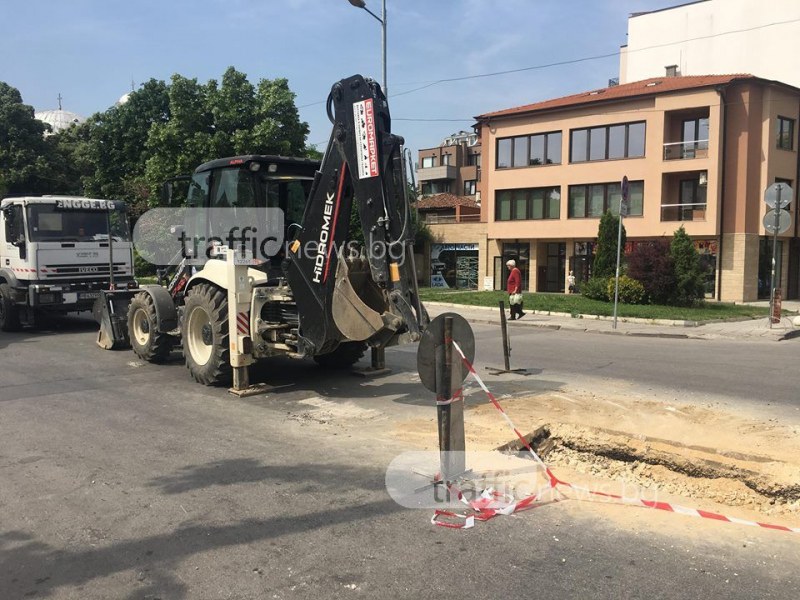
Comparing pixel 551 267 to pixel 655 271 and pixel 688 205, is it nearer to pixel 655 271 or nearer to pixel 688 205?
pixel 688 205

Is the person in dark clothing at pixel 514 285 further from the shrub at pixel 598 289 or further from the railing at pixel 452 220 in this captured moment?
the railing at pixel 452 220

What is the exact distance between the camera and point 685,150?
2997cm

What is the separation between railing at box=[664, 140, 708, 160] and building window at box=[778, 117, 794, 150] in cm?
356

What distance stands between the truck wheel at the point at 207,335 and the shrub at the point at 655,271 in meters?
17.5

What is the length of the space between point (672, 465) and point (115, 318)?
33.0 feet

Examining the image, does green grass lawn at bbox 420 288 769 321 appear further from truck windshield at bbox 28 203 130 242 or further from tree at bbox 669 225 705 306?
truck windshield at bbox 28 203 130 242

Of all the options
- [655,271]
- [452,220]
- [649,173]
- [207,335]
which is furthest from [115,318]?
[452,220]

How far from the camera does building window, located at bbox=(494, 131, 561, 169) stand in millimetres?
33844

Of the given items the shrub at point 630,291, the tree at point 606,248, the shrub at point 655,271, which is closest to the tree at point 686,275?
the shrub at point 655,271

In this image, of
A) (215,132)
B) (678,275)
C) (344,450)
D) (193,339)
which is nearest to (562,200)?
(678,275)

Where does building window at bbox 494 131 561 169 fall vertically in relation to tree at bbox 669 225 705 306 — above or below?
above

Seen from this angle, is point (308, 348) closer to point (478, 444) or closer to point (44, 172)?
point (478, 444)

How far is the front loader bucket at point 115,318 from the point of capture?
11.9 m

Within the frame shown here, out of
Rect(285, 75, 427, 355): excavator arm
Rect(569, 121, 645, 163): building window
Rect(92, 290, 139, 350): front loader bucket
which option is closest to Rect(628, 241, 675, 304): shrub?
Rect(569, 121, 645, 163): building window
